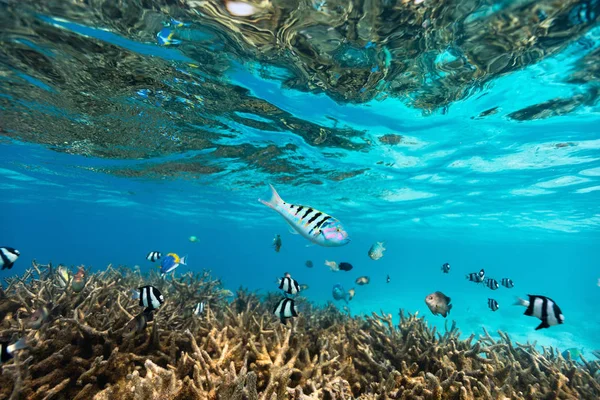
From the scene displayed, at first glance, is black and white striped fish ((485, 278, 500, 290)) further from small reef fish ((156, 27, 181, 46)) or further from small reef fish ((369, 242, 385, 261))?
small reef fish ((156, 27, 181, 46))

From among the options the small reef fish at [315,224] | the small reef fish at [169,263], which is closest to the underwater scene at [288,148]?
the small reef fish at [315,224]

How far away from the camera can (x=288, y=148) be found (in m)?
16.8

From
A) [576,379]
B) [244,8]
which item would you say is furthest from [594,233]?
[244,8]

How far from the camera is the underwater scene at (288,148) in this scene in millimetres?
3832

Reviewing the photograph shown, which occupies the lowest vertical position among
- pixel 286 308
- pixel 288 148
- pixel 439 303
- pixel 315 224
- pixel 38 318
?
pixel 38 318

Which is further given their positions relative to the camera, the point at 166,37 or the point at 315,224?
the point at 166,37

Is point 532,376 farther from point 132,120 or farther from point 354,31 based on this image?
point 132,120

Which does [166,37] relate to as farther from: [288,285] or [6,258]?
[288,285]

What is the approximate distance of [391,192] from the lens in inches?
994

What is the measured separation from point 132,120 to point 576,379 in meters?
17.3

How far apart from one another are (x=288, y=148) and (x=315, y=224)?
13824 mm

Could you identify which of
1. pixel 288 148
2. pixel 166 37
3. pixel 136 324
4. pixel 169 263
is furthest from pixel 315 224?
pixel 288 148

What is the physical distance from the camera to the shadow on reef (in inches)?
128

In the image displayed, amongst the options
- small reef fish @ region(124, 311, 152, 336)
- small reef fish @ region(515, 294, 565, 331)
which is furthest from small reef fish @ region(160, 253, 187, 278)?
small reef fish @ region(515, 294, 565, 331)
